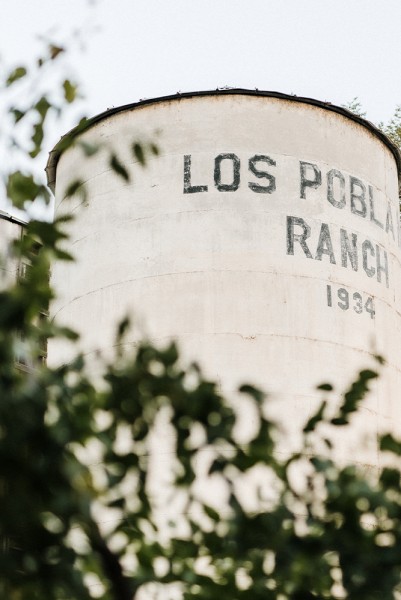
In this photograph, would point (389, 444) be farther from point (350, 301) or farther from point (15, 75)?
point (350, 301)

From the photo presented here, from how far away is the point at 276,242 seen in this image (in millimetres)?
13586

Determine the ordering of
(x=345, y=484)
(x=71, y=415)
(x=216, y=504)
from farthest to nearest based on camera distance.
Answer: (x=216, y=504) < (x=345, y=484) < (x=71, y=415)

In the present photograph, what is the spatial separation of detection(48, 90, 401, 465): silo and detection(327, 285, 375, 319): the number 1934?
0.02 metres

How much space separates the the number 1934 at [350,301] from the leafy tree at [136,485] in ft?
33.0

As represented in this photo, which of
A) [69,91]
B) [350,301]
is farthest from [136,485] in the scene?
[350,301]

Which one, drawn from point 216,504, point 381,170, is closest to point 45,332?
point 216,504

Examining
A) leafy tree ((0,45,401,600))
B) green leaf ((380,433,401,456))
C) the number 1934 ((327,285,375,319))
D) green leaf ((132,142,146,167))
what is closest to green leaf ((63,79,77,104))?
leafy tree ((0,45,401,600))

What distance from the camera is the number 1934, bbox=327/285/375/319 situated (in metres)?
13.7

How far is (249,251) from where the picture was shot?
13469 millimetres

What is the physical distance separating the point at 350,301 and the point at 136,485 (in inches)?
420

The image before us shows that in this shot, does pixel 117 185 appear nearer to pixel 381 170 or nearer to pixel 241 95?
pixel 241 95

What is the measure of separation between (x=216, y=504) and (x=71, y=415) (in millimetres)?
9212

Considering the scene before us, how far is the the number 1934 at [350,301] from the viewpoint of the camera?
13.7m

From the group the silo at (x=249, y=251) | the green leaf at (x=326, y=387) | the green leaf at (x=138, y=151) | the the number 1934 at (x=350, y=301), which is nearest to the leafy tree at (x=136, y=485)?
the green leaf at (x=326, y=387)
